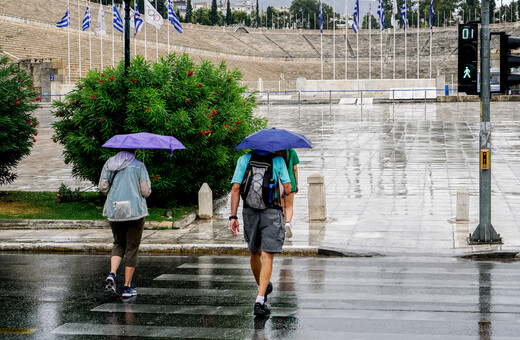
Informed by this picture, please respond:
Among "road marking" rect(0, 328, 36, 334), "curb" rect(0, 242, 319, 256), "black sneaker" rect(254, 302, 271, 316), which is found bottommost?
"curb" rect(0, 242, 319, 256)

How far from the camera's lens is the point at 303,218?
15961mm

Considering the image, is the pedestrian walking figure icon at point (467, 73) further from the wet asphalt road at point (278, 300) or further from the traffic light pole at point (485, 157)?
the wet asphalt road at point (278, 300)

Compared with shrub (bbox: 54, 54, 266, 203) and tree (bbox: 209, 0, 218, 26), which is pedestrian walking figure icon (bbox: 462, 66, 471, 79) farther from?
tree (bbox: 209, 0, 218, 26)

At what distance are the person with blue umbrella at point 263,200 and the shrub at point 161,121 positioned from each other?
7.25m

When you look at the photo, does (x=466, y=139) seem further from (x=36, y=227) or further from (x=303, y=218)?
(x=36, y=227)

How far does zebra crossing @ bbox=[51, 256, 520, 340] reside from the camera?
773 centimetres

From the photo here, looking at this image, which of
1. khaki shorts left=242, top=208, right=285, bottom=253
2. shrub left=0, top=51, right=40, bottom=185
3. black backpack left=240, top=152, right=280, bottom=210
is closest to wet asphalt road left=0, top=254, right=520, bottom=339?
khaki shorts left=242, top=208, right=285, bottom=253

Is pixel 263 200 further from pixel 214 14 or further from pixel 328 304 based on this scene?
pixel 214 14

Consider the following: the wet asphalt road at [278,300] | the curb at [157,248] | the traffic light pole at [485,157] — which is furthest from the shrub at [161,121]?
the traffic light pole at [485,157]

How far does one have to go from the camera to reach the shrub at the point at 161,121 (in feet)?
52.4

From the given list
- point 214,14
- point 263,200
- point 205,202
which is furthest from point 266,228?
point 214,14

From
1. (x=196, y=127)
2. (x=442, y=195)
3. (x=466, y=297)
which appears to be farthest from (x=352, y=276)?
(x=442, y=195)

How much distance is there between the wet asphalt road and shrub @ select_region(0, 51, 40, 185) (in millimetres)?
4850

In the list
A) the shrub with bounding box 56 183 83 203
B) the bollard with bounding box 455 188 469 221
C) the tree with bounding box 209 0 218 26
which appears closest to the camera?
the bollard with bounding box 455 188 469 221
